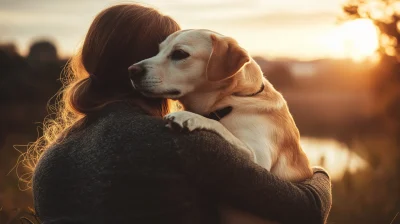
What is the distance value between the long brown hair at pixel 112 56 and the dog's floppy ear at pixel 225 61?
1.25 ft

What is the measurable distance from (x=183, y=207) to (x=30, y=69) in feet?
23.2

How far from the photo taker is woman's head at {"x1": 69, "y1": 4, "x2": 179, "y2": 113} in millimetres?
2494

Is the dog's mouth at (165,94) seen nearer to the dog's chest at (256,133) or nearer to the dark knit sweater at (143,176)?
the dog's chest at (256,133)

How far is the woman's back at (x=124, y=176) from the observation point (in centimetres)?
210

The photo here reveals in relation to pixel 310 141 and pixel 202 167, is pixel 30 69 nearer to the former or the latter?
pixel 310 141

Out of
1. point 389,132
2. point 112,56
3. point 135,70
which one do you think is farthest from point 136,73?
point 389,132

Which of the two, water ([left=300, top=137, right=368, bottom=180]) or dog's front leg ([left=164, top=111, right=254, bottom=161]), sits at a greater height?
dog's front leg ([left=164, top=111, right=254, bottom=161])

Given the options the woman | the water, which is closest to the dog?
the woman

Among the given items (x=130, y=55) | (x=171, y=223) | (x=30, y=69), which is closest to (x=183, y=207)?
(x=171, y=223)

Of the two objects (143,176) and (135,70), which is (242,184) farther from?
(135,70)

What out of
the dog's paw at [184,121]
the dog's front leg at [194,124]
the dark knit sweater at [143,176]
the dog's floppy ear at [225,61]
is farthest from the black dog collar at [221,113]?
the dark knit sweater at [143,176]

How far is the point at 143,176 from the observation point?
6.95ft

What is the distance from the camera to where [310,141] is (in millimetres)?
10094

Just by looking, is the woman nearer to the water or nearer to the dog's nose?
the dog's nose
